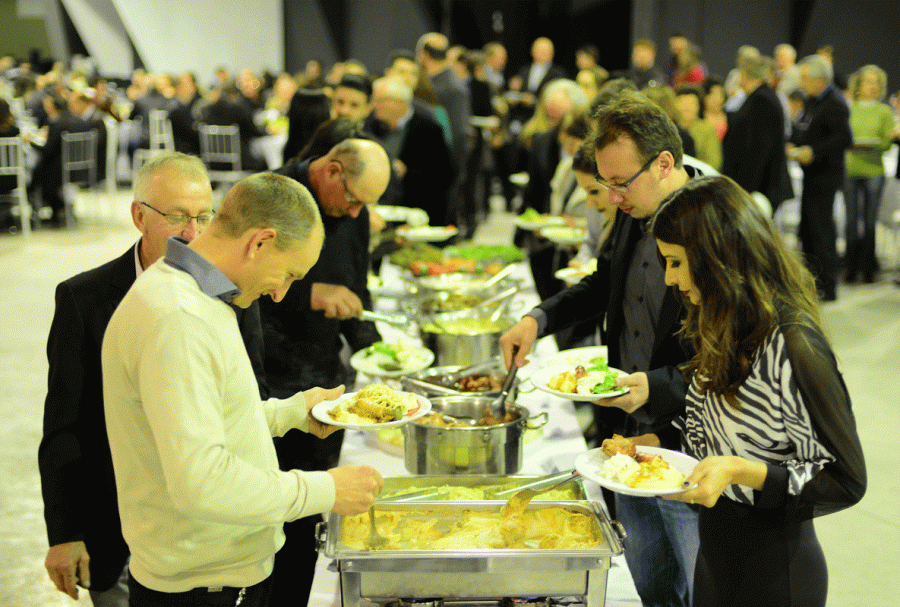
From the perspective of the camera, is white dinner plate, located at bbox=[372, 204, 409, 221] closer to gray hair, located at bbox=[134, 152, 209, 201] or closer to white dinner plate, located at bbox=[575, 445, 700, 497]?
gray hair, located at bbox=[134, 152, 209, 201]

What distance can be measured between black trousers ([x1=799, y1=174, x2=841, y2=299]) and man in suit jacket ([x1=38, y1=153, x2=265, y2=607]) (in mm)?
5043

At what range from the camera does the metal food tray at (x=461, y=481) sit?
1537mm

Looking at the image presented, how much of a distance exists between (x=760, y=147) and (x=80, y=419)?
188 inches

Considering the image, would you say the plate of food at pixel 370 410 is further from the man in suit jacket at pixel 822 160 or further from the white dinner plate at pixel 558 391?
the man in suit jacket at pixel 822 160

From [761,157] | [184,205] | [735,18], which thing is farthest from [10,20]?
[184,205]

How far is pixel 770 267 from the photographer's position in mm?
1225

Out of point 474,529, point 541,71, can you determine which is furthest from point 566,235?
point 541,71

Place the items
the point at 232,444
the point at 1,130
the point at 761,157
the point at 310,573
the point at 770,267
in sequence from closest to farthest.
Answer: the point at 232,444 → the point at 770,267 → the point at 310,573 → the point at 761,157 → the point at 1,130

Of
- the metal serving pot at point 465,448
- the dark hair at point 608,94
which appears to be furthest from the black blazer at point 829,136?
the metal serving pot at point 465,448

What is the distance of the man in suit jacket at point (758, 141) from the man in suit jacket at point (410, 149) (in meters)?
1.96

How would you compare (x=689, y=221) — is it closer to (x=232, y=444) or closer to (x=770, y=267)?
(x=770, y=267)

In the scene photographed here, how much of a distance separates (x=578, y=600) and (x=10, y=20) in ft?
65.5

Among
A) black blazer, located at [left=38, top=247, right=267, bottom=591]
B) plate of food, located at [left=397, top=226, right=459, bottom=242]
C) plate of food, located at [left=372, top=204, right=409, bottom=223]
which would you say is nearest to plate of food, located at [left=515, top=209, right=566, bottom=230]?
plate of food, located at [left=397, top=226, right=459, bottom=242]

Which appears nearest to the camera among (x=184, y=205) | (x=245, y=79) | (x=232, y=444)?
(x=232, y=444)
